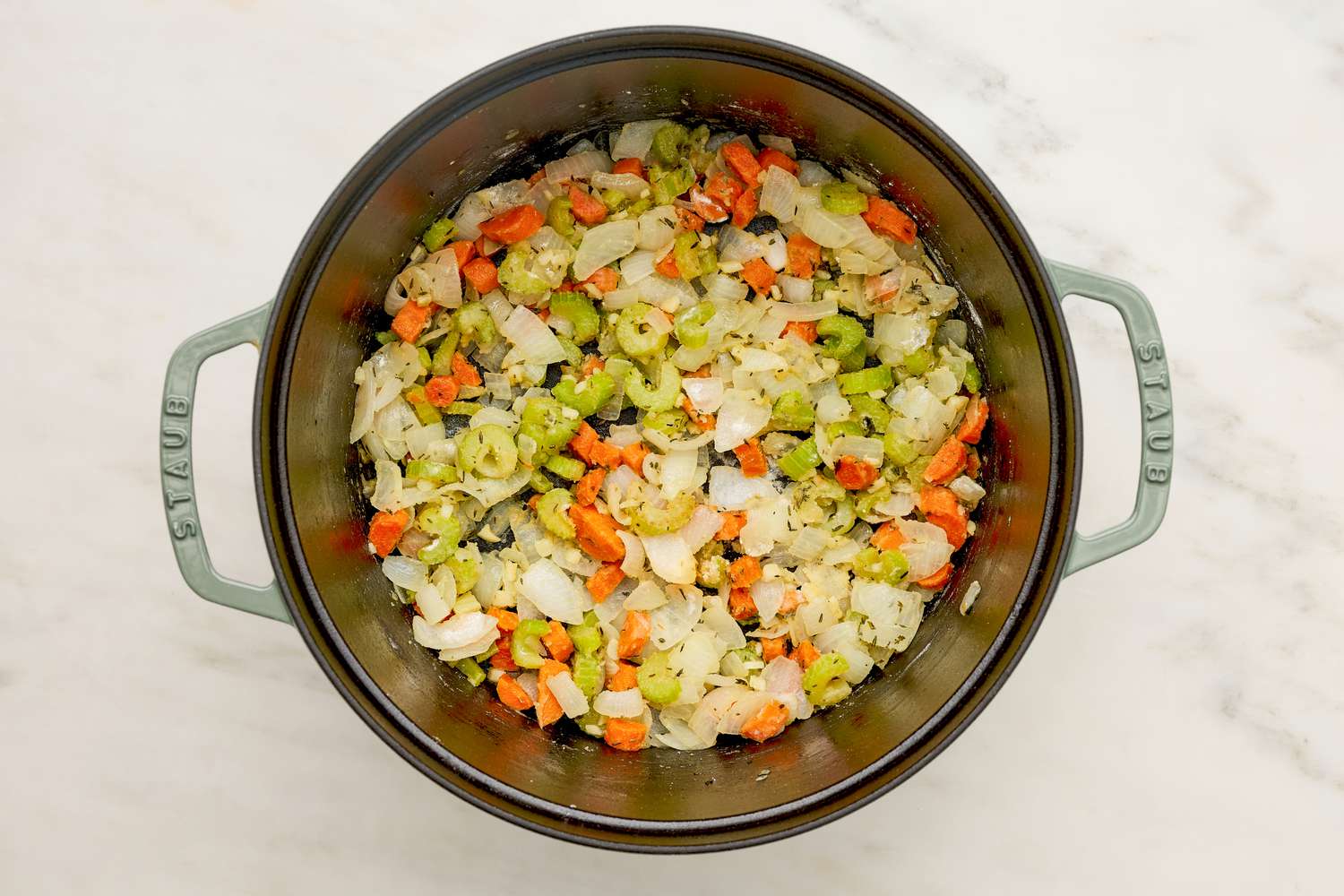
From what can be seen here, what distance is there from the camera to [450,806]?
1.98 meters

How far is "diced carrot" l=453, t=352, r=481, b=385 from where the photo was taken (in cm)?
A: 193

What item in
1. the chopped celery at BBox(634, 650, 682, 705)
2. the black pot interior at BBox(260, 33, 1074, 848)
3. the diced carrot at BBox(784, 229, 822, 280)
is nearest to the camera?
the black pot interior at BBox(260, 33, 1074, 848)

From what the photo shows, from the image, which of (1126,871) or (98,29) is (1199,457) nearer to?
(1126,871)

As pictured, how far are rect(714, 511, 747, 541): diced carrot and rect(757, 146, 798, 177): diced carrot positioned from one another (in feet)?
2.17

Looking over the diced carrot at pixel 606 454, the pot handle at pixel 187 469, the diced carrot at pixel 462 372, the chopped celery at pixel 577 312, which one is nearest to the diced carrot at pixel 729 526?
the diced carrot at pixel 606 454

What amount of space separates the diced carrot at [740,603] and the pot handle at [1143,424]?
592 millimetres

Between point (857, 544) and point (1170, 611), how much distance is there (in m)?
0.63

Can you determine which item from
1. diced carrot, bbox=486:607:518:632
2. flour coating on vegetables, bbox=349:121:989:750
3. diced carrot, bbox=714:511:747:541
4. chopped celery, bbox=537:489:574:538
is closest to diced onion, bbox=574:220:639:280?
flour coating on vegetables, bbox=349:121:989:750

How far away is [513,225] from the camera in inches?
75.8

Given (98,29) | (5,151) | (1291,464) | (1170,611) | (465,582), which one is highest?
(98,29)

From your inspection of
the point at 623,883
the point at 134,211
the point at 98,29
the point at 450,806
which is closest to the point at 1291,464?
the point at 623,883

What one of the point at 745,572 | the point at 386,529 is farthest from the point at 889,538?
the point at 386,529

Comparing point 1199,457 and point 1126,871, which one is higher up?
point 1199,457

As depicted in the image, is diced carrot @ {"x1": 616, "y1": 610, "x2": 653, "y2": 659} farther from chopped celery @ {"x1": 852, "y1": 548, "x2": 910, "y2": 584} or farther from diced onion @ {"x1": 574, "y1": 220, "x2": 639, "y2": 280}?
diced onion @ {"x1": 574, "y1": 220, "x2": 639, "y2": 280}
